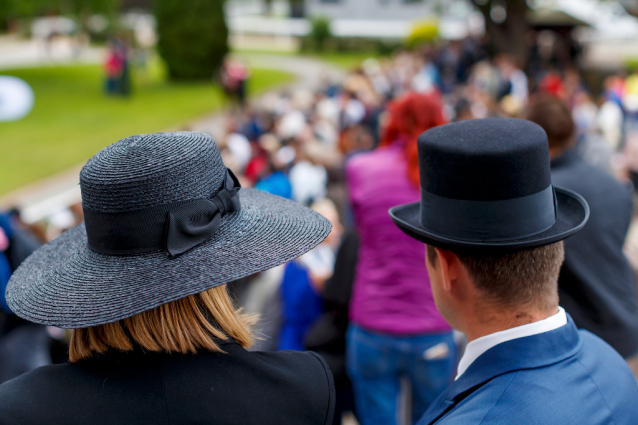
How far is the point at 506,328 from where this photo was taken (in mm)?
1527

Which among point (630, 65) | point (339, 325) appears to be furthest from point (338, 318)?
point (630, 65)

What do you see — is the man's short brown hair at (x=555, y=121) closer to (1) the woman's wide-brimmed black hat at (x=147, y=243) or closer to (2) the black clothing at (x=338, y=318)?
(2) the black clothing at (x=338, y=318)

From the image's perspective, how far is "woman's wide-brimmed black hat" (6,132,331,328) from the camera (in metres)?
1.34

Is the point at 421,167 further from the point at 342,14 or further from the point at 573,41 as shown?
the point at 342,14

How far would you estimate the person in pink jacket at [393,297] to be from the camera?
274 cm

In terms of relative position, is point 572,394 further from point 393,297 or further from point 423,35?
point 423,35

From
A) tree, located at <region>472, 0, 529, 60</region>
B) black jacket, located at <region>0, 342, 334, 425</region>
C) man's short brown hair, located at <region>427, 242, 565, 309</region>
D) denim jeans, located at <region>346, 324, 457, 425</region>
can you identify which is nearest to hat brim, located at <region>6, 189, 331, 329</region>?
black jacket, located at <region>0, 342, 334, 425</region>

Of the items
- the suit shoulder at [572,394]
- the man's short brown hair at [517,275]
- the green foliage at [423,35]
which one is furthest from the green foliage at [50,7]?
the suit shoulder at [572,394]

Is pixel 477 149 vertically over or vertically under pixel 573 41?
over

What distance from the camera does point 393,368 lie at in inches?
111

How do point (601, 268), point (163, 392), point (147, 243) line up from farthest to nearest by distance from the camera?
point (601, 268) < point (147, 243) < point (163, 392)

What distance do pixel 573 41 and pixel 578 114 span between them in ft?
57.6

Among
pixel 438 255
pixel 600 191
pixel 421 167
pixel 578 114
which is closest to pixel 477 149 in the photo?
pixel 421 167

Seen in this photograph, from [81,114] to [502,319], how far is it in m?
17.8
